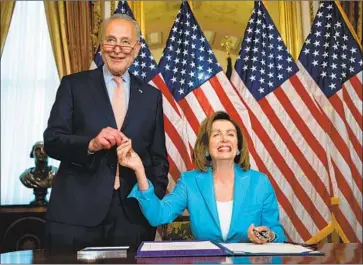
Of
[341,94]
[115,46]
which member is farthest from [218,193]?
[341,94]

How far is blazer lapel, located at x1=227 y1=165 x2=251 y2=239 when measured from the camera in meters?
2.06

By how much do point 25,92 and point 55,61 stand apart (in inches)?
20.9

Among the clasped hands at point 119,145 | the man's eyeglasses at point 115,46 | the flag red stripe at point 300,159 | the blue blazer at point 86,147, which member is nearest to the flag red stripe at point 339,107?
the flag red stripe at point 300,159

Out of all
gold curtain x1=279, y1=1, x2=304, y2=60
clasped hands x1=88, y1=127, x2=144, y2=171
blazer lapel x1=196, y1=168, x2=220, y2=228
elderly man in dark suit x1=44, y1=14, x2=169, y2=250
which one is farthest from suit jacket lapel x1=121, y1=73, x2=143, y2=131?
gold curtain x1=279, y1=1, x2=304, y2=60

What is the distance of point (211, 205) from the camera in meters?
2.10

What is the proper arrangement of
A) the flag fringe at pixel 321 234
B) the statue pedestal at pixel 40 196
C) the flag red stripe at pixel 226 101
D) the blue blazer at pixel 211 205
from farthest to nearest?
the statue pedestal at pixel 40 196 → the flag red stripe at pixel 226 101 → the flag fringe at pixel 321 234 → the blue blazer at pixel 211 205

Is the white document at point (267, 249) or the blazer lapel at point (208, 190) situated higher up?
the blazer lapel at point (208, 190)

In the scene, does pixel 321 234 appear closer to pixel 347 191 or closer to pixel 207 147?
pixel 347 191

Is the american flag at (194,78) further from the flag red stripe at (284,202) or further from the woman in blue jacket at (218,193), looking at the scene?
the woman in blue jacket at (218,193)

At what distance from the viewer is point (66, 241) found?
1.92 metres

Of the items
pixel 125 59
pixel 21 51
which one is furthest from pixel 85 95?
pixel 21 51

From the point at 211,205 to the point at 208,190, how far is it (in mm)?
80

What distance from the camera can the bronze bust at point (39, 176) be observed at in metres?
4.14

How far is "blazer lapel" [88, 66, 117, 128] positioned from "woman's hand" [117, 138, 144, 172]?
0.56 feet
